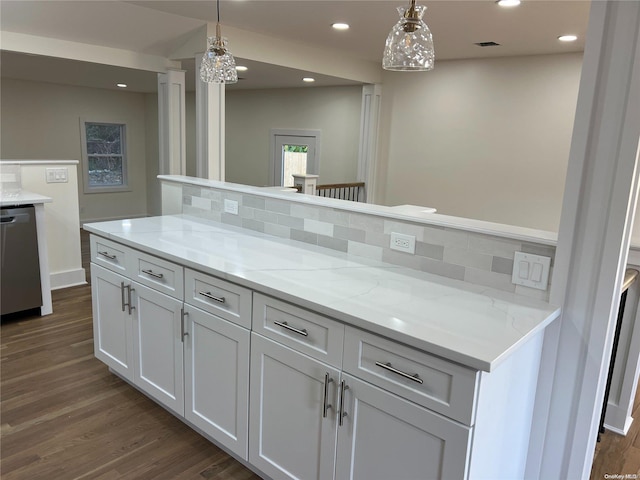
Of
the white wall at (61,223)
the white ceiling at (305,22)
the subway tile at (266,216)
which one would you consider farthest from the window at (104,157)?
the subway tile at (266,216)

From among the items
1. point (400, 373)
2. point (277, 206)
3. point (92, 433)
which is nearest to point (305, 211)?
point (277, 206)

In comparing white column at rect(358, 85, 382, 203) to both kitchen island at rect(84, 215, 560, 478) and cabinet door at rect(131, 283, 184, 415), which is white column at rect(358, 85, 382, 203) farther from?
cabinet door at rect(131, 283, 184, 415)

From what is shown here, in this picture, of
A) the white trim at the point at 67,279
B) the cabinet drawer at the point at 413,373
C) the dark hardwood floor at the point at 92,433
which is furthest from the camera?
the white trim at the point at 67,279

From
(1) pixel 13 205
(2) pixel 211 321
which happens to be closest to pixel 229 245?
(2) pixel 211 321

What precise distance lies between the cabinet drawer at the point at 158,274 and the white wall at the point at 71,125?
5.98 metres

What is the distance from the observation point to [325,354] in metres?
1.61

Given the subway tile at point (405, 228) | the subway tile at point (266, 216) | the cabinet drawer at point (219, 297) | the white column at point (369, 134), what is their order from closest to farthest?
the cabinet drawer at point (219, 297)
the subway tile at point (405, 228)
the subway tile at point (266, 216)
the white column at point (369, 134)

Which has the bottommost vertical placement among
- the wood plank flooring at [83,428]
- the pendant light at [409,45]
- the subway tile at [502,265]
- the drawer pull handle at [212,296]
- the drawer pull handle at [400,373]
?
→ the wood plank flooring at [83,428]

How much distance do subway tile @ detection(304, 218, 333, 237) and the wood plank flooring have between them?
3.74 feet

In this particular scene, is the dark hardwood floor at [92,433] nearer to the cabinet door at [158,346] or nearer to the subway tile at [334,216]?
the cabinet door at [158,346]

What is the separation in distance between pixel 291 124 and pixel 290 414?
5.83 m

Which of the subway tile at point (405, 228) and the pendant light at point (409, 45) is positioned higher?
the pendant light at point (409, 45)

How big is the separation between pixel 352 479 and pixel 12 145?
7.40 m

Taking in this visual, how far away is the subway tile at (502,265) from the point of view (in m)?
1.76
